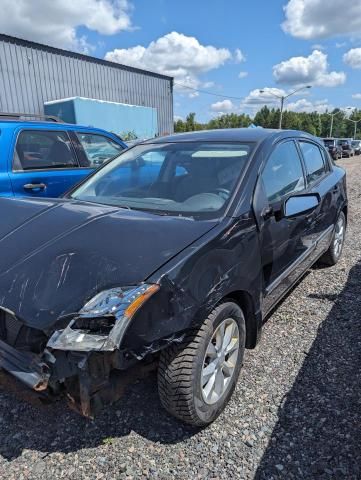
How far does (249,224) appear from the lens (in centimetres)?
251

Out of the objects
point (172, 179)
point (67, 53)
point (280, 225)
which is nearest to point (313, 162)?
point (280, 225)

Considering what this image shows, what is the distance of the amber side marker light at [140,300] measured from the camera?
1773mm

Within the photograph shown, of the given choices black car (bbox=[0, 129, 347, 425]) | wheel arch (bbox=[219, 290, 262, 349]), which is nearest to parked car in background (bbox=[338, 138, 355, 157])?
black car (bbox=[0, 129, 347, 425])

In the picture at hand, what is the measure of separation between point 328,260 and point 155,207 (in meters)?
3.05

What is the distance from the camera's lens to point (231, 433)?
7.57 feet

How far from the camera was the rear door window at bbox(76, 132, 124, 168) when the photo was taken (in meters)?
5.61

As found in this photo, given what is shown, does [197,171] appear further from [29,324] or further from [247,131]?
[29,324]

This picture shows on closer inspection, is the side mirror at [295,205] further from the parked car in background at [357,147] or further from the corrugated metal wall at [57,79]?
the parked car in background at [357,147]

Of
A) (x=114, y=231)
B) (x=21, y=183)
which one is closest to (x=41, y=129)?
(x=21, y=183)

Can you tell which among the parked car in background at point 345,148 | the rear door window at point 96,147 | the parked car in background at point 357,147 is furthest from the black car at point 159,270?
the parked car in background at point 357,147

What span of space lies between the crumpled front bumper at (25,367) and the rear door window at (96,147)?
3997 millimetres

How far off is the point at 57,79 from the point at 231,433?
64.5 ft

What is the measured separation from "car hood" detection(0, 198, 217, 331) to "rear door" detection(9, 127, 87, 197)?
212 centimetres

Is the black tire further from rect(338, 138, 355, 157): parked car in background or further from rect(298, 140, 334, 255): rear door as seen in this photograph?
Result: rect(338, 138, 355, 157): parked car in background
